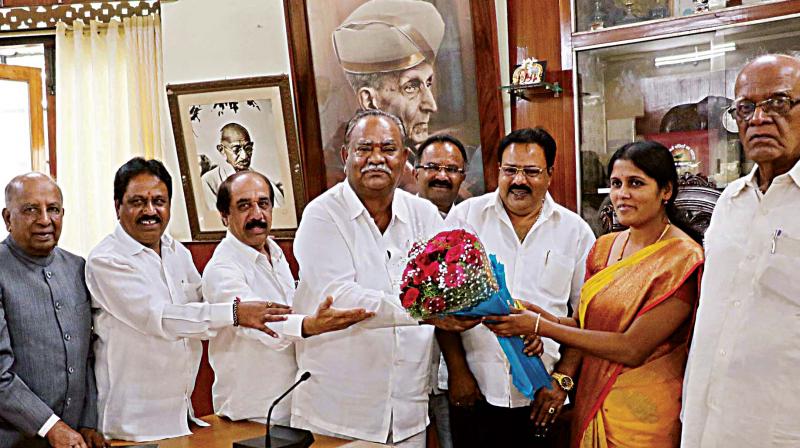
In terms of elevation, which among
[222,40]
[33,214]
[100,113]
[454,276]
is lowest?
[454,276]

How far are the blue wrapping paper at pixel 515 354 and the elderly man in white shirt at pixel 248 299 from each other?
662 millimetres

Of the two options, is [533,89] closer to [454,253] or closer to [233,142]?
[233,142]

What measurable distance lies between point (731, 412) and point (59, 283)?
7.20ft

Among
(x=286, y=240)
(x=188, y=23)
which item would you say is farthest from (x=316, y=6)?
(x=286, y=240)

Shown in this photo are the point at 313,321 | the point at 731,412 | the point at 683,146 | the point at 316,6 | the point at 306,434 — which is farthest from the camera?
the point at 316,6

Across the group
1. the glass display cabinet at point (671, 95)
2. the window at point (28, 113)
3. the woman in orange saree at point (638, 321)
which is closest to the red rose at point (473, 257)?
the woman in orange saree at point (638, 321)

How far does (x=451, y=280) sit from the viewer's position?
226cm

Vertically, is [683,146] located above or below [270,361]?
above

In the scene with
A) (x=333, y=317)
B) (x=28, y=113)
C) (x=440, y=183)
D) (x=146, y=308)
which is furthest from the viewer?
(x=28, y=113)

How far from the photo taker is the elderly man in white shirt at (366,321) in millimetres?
2543

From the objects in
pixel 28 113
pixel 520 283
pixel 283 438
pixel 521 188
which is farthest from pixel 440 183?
pixel 28 113

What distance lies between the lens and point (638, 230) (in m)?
2.59

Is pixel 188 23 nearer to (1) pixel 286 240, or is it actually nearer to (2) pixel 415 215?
(1) pixel 286 240

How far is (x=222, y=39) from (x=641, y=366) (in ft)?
11.2
